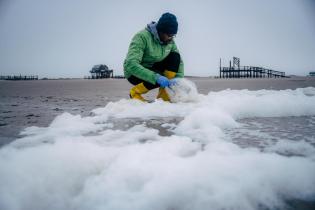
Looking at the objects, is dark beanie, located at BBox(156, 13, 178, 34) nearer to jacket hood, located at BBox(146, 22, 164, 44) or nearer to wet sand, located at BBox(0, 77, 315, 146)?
jacket hood, located at BBox(146, 22, 164, 44)

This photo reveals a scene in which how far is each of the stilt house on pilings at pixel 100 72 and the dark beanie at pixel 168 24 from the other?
2518 inches

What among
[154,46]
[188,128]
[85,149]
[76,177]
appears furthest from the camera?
[154,46]

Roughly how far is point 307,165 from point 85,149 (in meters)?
1.11

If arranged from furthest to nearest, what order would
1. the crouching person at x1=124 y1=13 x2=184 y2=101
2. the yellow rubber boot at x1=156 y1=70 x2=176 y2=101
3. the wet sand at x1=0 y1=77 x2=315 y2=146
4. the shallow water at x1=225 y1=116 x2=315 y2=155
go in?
the yellow rubber boot at x1=156 y1=70 x2=176 y2=101, the crouching person at x1=124 y1=13 x2=184 y2=101, the wet sand at x1=0 y1=77 x2=315 y2=146, the shallow water at x1=225 y1=116 x2=315 y2=155

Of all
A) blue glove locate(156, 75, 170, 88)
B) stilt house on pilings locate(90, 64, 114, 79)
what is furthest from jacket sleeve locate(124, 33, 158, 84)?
stilt house on pilings locate(90, 64, 114, 79)

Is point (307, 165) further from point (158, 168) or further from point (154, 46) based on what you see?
point (154, 46)

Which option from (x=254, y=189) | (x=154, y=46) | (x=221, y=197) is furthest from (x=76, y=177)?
(x=154, y=46)

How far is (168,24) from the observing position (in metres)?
3.71

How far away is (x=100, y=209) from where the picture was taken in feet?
3.18

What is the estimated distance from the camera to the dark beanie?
3689mm

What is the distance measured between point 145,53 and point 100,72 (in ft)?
217

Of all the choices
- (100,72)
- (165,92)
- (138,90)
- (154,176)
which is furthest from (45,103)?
(100,72)

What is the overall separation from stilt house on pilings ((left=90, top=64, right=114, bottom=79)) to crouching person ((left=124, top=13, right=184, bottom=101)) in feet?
208

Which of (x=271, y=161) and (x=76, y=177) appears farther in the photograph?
(x=271, y=161)
